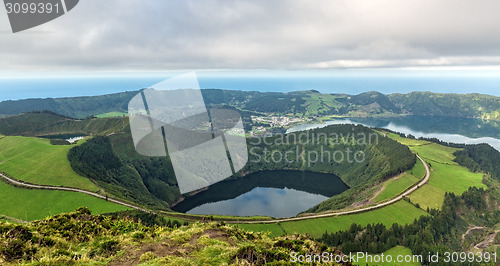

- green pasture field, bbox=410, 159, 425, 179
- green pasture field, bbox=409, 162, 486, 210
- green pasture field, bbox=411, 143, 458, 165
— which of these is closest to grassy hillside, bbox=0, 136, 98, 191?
green pasture field, bbox=409, 162, 486, 210

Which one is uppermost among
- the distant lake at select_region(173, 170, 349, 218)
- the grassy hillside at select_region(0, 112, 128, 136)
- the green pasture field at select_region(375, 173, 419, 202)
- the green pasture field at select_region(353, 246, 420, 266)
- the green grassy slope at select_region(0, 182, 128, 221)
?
the grassy hillside at select_region(0, 112, 128, 136)

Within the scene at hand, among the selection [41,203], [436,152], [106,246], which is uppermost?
[106,246]

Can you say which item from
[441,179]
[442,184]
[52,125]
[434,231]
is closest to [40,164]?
[52,125]

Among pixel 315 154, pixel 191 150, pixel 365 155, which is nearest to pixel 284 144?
pixel 315 154

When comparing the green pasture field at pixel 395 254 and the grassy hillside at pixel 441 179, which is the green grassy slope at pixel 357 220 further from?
the green pasture field at pixel 395 254

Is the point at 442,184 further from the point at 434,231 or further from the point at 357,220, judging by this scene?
the point at 357,220

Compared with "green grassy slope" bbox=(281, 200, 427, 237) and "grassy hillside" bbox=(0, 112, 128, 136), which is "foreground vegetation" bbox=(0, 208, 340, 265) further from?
"grassy hillside" bbox=(0, 112, 128, 136)

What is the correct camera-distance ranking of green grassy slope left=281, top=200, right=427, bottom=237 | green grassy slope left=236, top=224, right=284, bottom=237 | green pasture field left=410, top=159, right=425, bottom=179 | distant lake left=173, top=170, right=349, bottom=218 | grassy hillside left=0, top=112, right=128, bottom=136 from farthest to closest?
1. grassy hillside left=0, top=112, right=128, bottom=136
2. green pasture field left=410, top=159, right=425, bottom=179
3. distant lake left=173, top=170, right=349, bottom=218
4. green grassy slope left=281, top=200, right=427, bottom=237
5. green grassy slope left=236, top=224, right=284, bottom=237

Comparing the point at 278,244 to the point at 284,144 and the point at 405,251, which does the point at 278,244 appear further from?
the point at 284,144
